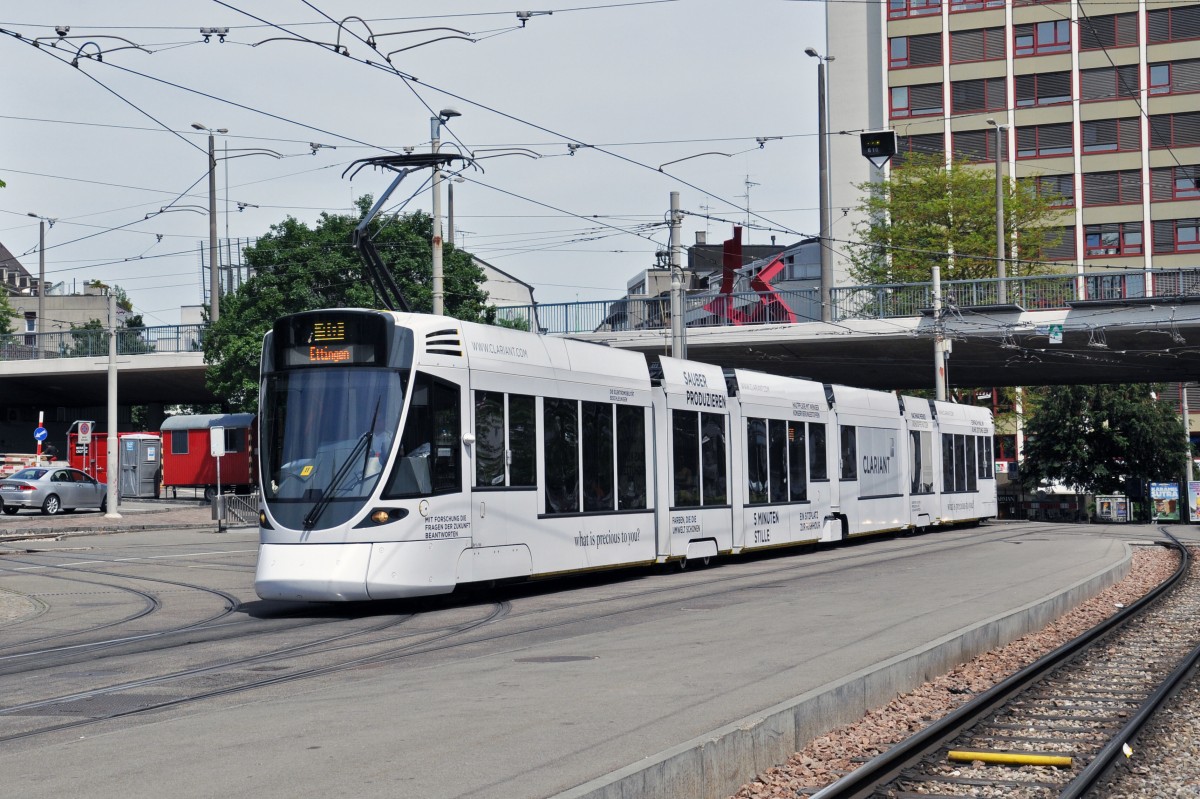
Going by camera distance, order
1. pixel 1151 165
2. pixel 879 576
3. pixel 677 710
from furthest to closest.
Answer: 1. pixel 1151 165
2. pixel 879 576
3. pixel 677 710

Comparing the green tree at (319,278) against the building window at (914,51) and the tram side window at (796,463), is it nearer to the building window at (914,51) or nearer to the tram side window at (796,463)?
the tram side window at (796,463)

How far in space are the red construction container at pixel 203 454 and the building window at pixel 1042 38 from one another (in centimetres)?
4608

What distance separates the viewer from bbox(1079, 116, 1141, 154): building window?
2904 inches

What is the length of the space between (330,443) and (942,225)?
158ft

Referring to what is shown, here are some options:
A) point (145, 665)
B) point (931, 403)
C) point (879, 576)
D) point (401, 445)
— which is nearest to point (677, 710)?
point (145, 665)

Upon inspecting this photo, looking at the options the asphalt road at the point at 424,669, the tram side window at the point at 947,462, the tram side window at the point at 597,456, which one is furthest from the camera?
the tram side window at the point at 947,462

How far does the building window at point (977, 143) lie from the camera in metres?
75.4

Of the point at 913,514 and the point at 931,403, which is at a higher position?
the point at 931,403

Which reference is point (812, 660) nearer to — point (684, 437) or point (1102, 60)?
point (684, 437)


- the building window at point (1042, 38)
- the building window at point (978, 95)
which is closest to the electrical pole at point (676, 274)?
the building window at point (978, 95)

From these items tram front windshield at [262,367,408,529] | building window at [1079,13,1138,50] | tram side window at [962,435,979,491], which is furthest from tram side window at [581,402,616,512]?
building window at [1079,13,1138,50]

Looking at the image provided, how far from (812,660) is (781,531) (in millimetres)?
12489

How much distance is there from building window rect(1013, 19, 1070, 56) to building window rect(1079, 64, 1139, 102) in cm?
181

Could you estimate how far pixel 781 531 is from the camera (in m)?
23.0
